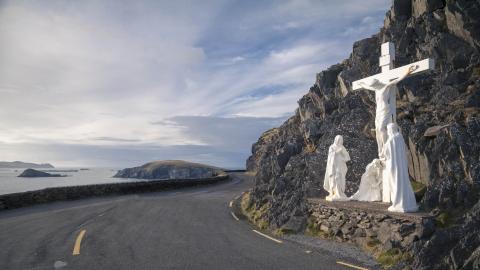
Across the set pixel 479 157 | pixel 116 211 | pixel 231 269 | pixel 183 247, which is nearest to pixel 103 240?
pixel 183 247

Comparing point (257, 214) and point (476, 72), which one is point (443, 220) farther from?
point (257, 214)

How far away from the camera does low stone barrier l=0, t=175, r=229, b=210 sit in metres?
20.6

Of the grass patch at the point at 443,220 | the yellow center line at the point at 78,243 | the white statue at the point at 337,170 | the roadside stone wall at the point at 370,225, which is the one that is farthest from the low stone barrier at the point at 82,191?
the grass patch at the point at 443,220

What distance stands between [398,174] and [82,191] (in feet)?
73.7

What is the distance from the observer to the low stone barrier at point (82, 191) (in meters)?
20.6

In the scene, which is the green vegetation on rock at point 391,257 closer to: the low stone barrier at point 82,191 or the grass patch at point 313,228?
the grass patch at point 313,228

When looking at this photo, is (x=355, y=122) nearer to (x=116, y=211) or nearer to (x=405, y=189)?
(x=405, y=189)

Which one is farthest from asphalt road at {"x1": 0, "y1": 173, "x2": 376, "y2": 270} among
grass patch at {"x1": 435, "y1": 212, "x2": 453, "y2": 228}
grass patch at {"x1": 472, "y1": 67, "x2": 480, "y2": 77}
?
grass patch at {"x1": 472, "y1": 67, "x2": 480, "y2": 77}

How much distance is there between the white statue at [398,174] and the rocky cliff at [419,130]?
0.74 metres

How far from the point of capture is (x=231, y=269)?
8.62m

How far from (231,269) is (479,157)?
787cm

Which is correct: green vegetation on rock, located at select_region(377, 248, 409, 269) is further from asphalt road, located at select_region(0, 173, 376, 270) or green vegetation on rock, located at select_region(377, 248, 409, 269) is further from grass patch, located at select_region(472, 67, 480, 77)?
grass patch, located at select_region(472, 67, 480, 77)

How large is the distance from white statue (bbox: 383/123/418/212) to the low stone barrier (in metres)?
19.3

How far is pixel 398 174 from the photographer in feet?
34.4
